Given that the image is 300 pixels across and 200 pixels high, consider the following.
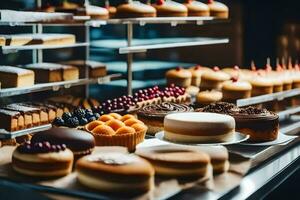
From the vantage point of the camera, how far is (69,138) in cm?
241

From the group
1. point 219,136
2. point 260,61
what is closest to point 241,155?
point 219,136

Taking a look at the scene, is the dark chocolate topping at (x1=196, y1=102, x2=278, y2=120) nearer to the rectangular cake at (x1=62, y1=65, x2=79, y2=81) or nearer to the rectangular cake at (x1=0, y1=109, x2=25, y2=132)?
the rectangular cake at (x1=0, y1=109, x2=25, y2=132)

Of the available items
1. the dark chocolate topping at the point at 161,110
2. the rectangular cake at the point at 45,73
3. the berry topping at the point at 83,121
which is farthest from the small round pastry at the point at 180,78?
the berry topping at the point at 83,121

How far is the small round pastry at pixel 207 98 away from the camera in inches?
178

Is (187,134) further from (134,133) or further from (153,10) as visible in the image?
(153,10)

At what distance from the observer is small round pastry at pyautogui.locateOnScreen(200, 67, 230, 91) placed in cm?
490

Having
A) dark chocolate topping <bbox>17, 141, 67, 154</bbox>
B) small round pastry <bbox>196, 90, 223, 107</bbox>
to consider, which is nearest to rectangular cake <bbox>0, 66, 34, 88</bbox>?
small round pastry <bbox>196, 90, 223, 107</bbox>

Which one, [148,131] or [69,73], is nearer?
[148,131]

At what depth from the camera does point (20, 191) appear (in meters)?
2.17

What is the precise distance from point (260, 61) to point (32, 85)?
9.96ft

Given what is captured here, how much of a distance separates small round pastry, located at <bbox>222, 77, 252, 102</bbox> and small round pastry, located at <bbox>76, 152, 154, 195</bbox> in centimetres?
237

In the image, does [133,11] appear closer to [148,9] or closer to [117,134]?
[148,9]

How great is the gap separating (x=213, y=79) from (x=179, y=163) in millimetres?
2692

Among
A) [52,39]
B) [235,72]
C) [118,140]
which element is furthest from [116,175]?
[235,72]
